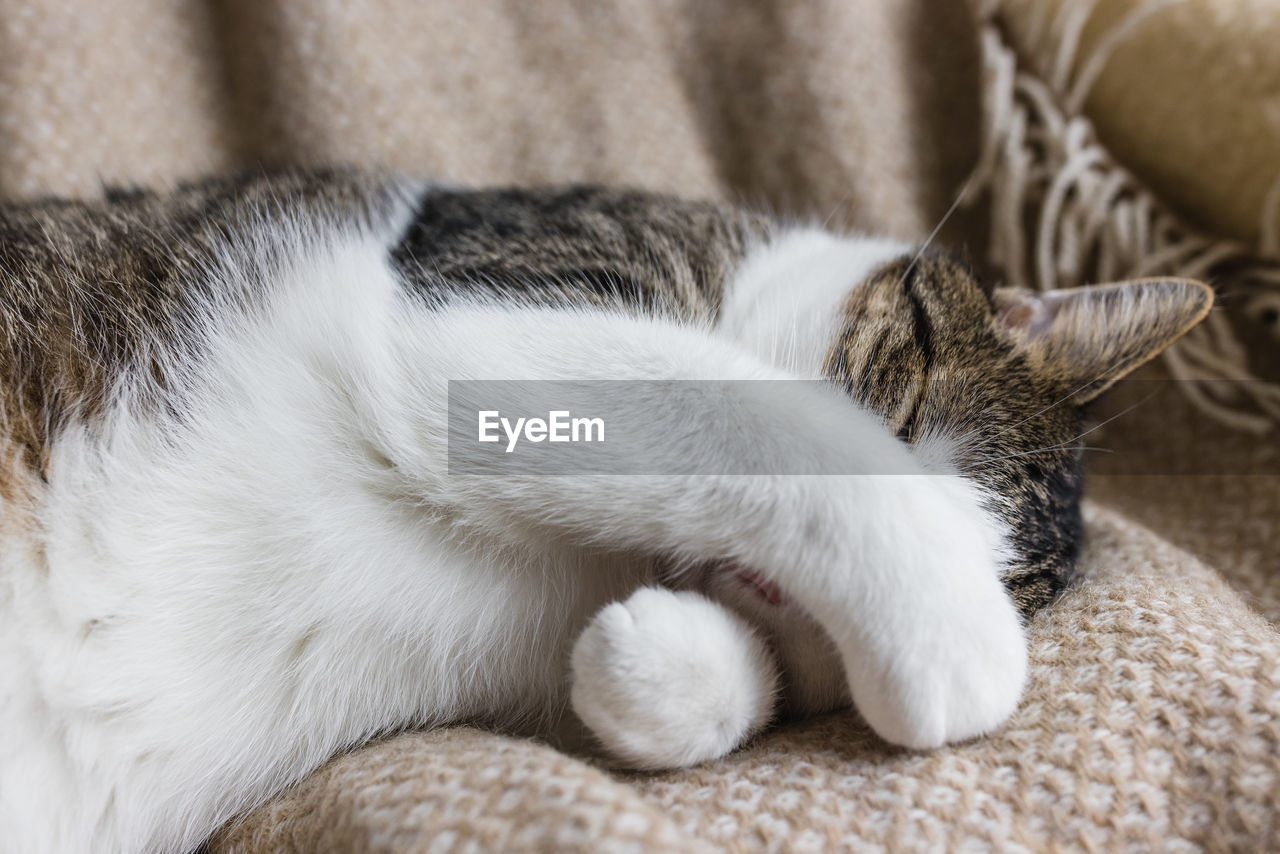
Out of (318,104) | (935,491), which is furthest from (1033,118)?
(318,104)

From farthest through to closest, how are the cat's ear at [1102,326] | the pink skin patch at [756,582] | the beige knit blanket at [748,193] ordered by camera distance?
the cat's ear at [1102,326], the pink skin patch at [756,582], the beige knit blanket at [748,193]

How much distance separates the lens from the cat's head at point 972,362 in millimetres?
891

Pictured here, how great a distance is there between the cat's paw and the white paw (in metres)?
0.10

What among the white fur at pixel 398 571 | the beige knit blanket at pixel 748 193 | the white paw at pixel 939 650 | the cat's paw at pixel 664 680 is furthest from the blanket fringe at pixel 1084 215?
the cat's paw at pixel 664 680

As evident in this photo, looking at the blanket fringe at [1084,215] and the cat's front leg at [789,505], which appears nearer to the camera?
the cat's front leg at [789,505]

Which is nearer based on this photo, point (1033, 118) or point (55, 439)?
point (55, 439)

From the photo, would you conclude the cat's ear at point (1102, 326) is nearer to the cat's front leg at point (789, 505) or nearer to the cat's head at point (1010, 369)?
the cat's head at point (1010, 369)

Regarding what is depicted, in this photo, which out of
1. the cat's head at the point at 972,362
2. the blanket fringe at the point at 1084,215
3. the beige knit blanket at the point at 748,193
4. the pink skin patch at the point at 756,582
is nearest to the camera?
the beige knit blanket at the point at 748,193

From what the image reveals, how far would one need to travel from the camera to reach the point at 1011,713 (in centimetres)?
75

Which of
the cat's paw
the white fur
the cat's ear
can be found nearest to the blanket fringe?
the cat's ear

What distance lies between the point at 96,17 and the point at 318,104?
0.36 m

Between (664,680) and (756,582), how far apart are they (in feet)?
0.46

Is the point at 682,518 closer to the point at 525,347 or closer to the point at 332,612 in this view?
the point at 525,347

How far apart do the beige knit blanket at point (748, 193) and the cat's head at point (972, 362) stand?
3.4 inches
